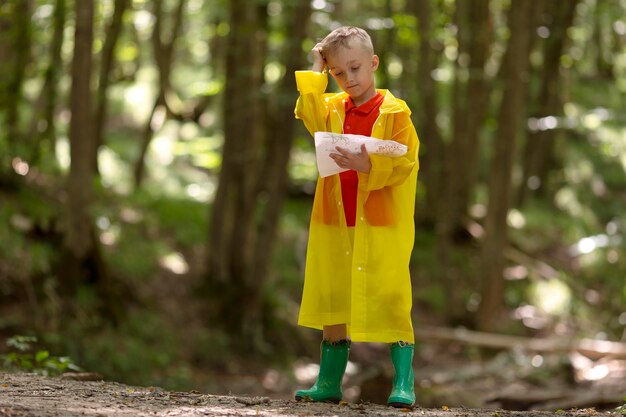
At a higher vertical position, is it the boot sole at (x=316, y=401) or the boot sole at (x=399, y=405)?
the boot sole at (x=399, y=405)

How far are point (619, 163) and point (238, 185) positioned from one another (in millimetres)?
11627

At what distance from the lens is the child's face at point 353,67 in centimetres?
514

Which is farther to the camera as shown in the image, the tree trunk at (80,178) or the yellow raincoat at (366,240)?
the tree trunk at (80,178)

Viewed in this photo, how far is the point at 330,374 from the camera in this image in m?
5.46

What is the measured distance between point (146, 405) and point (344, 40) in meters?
2.08

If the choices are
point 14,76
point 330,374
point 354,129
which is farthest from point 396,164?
point 14,76

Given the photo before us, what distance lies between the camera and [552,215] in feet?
69.9

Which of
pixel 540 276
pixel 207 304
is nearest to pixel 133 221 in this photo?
pixel 207 304

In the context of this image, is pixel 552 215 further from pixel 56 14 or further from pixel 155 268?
pixel 56 14

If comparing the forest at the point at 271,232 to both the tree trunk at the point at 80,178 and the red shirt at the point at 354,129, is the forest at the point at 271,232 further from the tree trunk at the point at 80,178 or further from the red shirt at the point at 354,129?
the red shirt at the point at 354,129

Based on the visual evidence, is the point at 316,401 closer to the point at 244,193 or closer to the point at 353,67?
the point at 353,67

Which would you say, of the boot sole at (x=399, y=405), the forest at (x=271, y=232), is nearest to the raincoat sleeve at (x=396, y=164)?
the boot sole at (x=399, y=405)

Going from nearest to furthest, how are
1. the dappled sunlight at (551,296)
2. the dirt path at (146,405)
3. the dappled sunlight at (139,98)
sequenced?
the dirt path at (146,405)
the dappled sunlight at (551,296)
the dappled sunlight at (139,98)

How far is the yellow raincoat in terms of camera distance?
17.0ft
